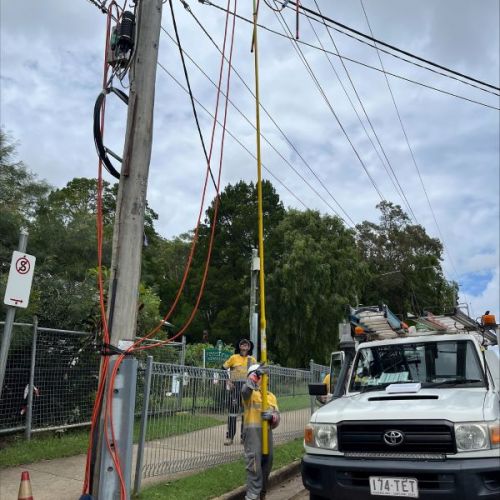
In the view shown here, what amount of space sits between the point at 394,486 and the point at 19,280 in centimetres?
359

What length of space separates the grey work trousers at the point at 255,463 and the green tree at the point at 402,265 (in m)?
37.9

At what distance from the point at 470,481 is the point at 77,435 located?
692cm

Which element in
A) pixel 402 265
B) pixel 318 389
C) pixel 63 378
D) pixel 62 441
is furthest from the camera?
pixel 402 265

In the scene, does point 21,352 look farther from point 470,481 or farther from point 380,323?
point 470,481

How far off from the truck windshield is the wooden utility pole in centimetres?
276

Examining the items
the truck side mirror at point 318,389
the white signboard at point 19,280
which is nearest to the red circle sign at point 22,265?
the white signboard at point 19,280

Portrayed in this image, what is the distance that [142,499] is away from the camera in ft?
18.7

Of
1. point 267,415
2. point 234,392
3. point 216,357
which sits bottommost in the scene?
point 267,415

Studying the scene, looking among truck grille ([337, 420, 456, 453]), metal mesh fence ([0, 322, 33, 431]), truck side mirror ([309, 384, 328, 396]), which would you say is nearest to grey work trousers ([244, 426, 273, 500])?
truck side mirror ([309, 384, 328, 396])

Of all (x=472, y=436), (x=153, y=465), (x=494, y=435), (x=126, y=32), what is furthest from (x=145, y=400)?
(x=126, y=32)

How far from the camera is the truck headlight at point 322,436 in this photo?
4.91 m

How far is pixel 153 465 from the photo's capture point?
253 inches

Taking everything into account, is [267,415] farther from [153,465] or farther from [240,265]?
[240,265]

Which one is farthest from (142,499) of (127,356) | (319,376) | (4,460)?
(319,376)
